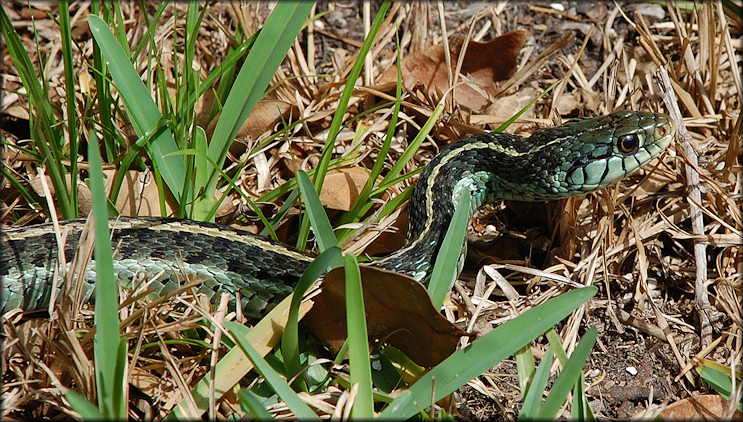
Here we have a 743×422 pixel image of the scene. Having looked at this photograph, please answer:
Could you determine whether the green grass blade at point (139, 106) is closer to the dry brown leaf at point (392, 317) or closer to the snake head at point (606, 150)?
the dry brown leaf at point (392, 317)

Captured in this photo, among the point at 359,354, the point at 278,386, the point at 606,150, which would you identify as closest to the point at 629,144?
the point at 606,150

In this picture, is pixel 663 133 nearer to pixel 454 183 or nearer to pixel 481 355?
pixel 454 183

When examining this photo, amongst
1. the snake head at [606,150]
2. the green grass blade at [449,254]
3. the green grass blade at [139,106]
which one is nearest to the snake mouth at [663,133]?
the snake head at [606,150]

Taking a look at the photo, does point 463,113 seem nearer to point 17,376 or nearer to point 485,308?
point 485,308

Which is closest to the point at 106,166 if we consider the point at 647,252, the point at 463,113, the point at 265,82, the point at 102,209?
the point at 265,82

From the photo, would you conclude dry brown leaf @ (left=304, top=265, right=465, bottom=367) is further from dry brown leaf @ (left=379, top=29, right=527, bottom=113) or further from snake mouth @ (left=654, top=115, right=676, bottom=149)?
dry brown leaf @ (left=379, top=29, right=527, bottom=113)

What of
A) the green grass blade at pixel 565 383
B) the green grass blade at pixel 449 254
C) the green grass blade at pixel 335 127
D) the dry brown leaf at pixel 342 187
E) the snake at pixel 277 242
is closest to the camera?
the green grass blade at pixel 565 383

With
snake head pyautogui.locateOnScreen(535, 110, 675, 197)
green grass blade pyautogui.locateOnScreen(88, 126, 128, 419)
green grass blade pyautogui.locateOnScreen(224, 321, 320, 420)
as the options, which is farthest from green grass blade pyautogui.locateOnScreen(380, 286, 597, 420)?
snake head pyautogui.locateOnScreen(535, 110, 675, 197)

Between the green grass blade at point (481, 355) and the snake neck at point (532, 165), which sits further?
the snake neck at point (532, 165)
